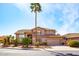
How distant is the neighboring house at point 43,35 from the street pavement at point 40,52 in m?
0.18

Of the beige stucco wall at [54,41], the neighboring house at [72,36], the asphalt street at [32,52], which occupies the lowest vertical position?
the asphalt street at [32,52]

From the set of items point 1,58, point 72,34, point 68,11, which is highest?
point 68,11

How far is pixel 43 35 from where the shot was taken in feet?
31.4

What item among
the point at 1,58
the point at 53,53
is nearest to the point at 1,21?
the point at 1,58

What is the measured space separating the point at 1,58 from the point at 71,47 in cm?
175

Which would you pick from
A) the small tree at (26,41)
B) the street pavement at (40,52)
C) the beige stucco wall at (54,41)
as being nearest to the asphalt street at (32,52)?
the street pavement at (40,52)

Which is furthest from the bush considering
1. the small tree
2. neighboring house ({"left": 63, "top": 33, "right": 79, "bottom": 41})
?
the small tree

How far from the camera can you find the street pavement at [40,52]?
9250mm

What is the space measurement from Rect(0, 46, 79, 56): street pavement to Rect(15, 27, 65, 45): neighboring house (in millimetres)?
183

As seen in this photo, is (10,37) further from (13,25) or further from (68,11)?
(68,11)

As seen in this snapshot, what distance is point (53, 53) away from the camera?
Answer: 9.30 metres

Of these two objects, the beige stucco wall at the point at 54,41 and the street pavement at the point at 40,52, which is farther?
the beige stucco wall at the point at 54,41

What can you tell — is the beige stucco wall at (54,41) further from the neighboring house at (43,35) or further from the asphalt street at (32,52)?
the asphalt street at (32,52)

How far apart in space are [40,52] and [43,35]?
498 mm
